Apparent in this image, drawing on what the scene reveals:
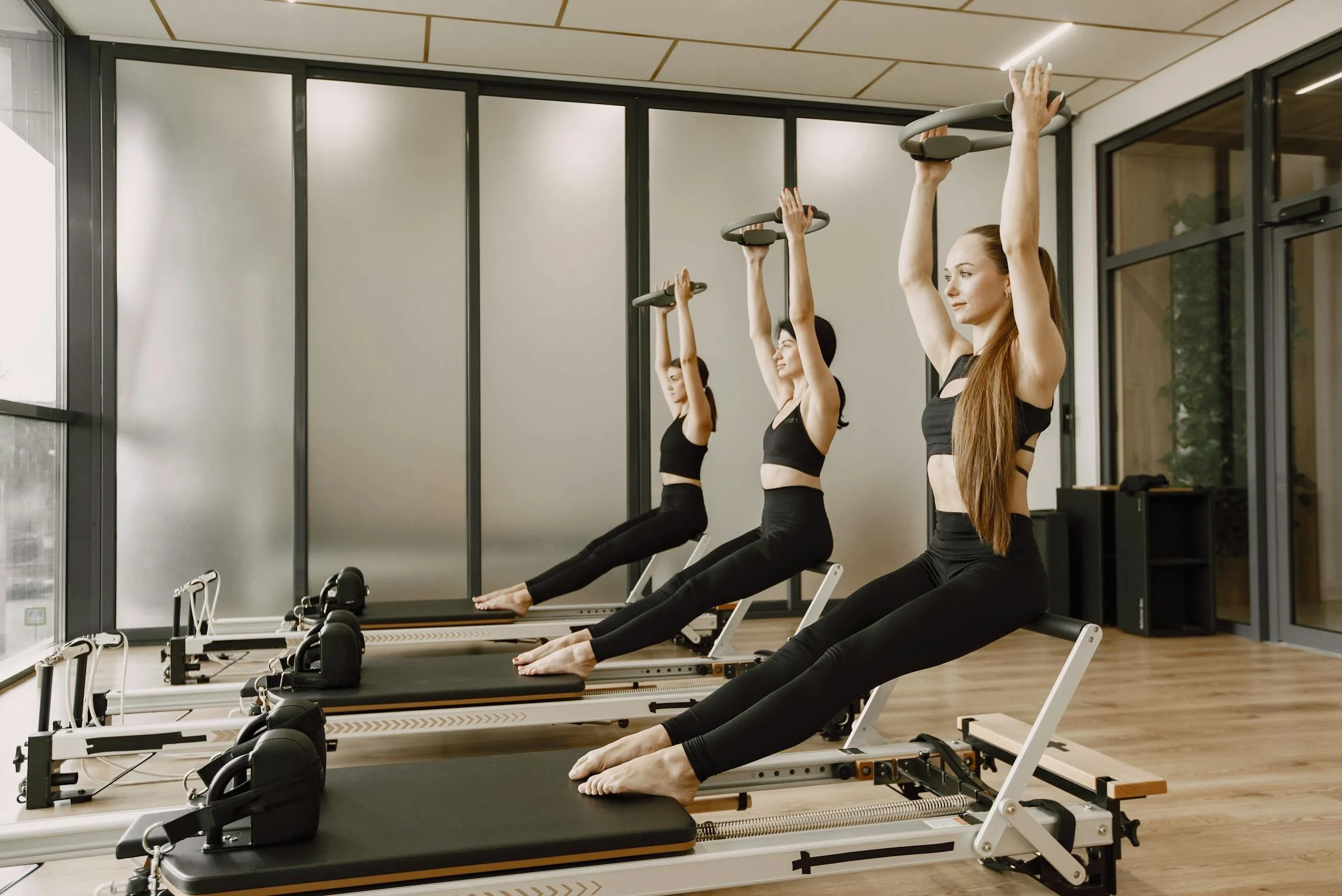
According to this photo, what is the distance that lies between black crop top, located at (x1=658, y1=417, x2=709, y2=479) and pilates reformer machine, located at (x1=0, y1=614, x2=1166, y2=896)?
2.20 meters

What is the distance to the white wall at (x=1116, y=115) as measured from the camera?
4.61m

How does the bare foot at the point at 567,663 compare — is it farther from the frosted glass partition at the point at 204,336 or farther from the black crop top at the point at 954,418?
the frosted glass partition at the point at 204,336

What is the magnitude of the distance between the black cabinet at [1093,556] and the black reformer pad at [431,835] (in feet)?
13.7

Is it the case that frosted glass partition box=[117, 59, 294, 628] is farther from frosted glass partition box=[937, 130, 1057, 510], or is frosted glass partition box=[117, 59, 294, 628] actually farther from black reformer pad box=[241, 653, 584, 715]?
frosted glass partition box=[937, 130, 1057, 510]

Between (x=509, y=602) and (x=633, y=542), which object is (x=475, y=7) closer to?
(x=633, y=542)

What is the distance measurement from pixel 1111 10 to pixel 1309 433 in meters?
2.25

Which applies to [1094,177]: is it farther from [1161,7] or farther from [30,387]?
[30,387]

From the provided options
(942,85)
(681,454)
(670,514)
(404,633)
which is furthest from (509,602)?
(942,85)

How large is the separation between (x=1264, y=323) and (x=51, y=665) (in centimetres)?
529

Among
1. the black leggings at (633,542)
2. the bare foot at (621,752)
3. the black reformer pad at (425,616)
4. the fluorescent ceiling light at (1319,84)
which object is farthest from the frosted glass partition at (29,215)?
the fluorescent ceiling light at (1319,84)

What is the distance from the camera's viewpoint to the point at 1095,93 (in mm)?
5699

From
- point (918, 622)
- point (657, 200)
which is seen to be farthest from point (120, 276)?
point (918, 622)

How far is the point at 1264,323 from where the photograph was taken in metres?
4.80

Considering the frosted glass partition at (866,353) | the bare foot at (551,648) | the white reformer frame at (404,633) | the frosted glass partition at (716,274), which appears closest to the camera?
the bare foot at (551,648)
